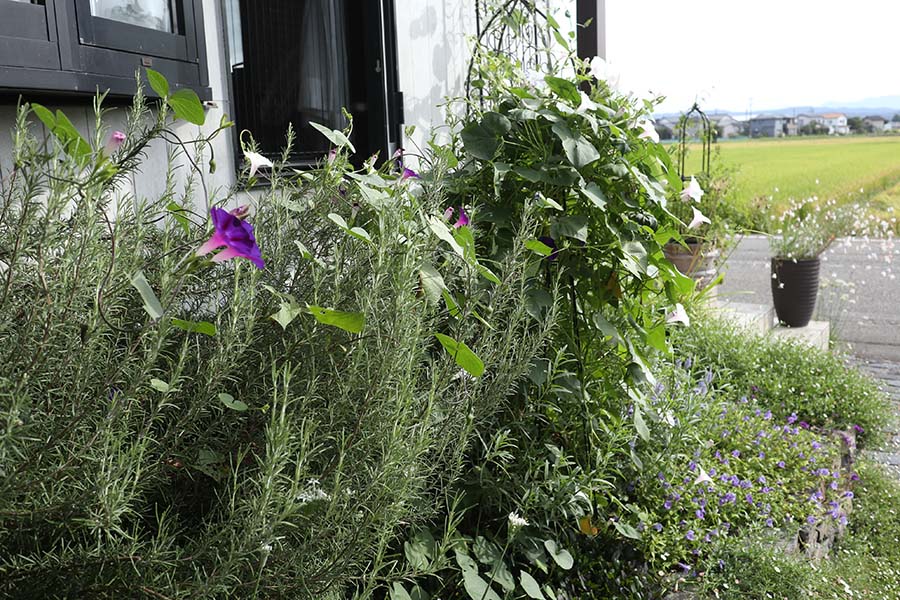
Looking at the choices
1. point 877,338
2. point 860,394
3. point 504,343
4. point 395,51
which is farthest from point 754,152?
point 504,343

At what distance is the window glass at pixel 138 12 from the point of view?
148 cm

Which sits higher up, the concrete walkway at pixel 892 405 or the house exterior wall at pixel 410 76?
the house exterior wall at pixel 410 76

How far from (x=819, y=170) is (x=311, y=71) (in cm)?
1365

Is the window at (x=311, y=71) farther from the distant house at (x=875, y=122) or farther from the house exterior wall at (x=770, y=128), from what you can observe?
the distant house at (x=875, y=122)

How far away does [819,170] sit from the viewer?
13.8 meters

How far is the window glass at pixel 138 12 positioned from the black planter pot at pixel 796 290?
4.30 m

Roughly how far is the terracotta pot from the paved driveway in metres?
0.20

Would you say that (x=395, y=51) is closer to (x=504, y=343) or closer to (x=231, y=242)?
(x=504, y=343)

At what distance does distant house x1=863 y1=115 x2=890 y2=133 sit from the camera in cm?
1543

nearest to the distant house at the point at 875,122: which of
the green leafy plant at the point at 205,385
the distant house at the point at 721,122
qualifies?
the distant house at the point at 721,122

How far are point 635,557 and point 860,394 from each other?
1.96 metres

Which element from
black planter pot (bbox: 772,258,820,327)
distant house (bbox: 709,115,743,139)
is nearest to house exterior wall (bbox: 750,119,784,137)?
distant house (bbox: 709,115,743,139)

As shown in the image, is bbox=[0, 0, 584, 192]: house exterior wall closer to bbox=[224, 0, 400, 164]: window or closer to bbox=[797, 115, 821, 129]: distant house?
bbox=[224, 0, 400, 164]: window

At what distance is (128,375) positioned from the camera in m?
0.89
